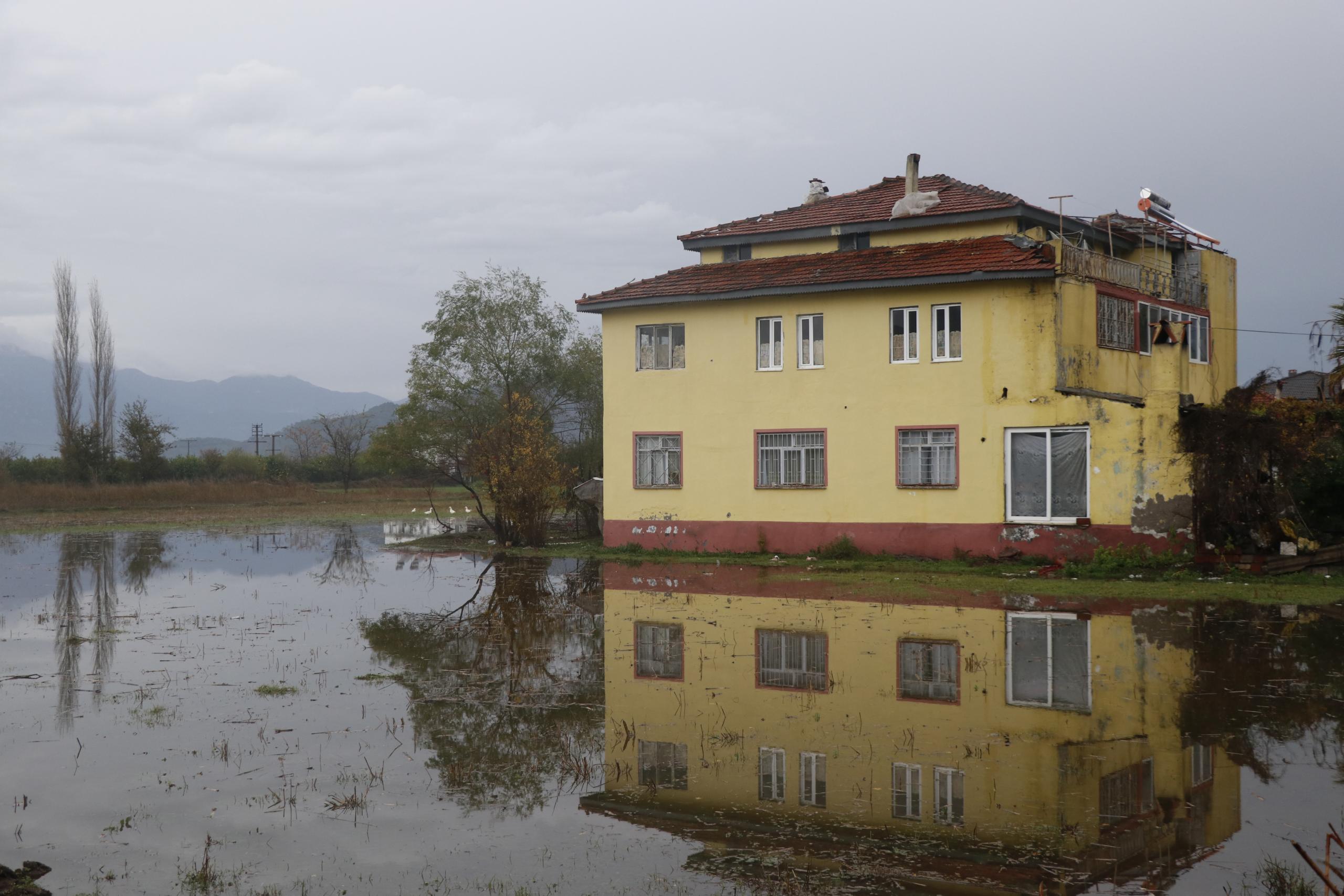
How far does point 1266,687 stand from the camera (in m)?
9.80

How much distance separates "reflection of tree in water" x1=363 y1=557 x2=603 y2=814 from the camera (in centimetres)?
746

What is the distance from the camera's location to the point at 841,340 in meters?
23.7

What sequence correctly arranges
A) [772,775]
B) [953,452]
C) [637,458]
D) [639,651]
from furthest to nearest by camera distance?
[637,458] → [953,452] → [639,651] → [772,775]

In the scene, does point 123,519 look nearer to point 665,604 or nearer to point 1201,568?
point 665,604

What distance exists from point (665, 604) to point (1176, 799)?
10.0 metres

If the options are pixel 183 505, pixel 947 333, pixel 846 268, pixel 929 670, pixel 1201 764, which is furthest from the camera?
pixel 183 505

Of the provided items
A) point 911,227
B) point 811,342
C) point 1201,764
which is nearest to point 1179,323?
point 911,227

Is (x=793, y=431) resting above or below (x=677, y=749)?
above

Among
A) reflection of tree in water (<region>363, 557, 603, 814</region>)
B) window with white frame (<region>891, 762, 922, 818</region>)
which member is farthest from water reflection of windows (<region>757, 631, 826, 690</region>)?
window with white frame (<region>891, 762, 922, 818</region>)

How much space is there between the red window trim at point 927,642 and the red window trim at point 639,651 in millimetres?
532

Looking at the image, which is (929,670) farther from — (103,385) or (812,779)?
(103,385)

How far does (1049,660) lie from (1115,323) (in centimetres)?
1420

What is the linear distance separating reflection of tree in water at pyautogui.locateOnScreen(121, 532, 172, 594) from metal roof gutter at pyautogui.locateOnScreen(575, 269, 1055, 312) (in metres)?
11.1

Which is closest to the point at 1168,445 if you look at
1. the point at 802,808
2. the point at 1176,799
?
the point at 1176,799
